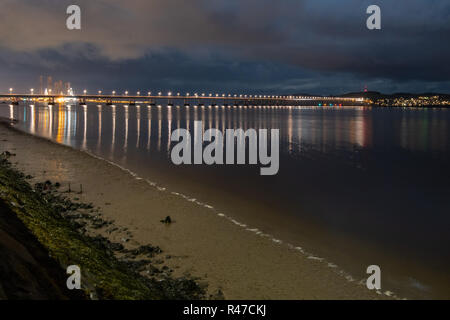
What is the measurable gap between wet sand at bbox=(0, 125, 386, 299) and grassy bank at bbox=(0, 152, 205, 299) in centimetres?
56

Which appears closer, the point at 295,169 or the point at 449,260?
the point at 449,260

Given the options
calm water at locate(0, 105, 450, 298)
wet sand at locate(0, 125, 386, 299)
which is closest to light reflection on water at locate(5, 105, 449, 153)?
calm water at locate(0, 105, 450, 298)

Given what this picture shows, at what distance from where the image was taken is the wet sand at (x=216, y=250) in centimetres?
754

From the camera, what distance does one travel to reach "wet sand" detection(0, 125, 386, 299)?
7.54 metres

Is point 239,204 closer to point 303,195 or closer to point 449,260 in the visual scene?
point 303,195

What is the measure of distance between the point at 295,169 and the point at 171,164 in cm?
831

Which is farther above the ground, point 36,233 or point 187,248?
point 36,233

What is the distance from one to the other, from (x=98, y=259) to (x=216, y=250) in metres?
3.03

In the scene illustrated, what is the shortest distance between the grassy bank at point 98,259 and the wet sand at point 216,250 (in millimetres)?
563

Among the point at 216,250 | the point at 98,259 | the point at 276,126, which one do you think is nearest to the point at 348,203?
the point at 216,250

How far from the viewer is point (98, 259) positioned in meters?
7.44

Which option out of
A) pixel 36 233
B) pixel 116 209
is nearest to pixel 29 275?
pixel 36 233

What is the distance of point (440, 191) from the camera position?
1900 cm

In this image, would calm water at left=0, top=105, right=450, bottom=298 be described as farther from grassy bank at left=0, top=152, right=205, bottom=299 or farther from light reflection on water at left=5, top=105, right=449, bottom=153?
light reflection on water at left=5, top=105, right=449, bottom=153
